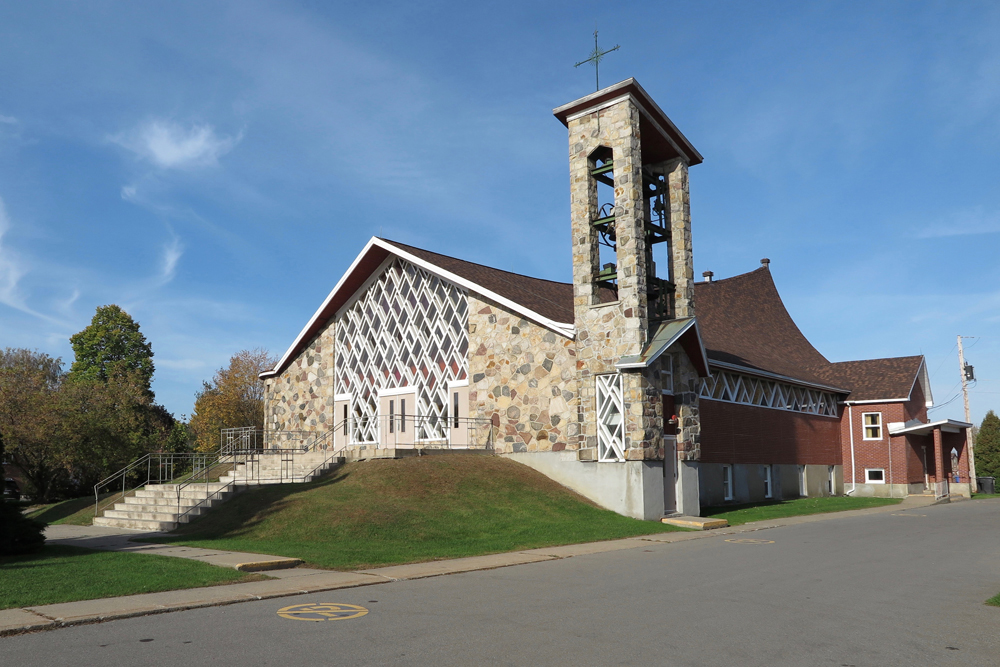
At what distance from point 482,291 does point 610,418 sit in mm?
6863

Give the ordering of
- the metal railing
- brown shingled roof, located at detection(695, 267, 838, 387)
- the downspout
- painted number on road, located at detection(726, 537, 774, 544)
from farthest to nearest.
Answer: the downspout → brown shingled roof, located at detection(695, 267, 838, 387) → the metal railing → painted number on road, located at detection(726, 537, 774, 544)

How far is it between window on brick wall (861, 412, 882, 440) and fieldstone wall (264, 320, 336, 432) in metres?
27.6

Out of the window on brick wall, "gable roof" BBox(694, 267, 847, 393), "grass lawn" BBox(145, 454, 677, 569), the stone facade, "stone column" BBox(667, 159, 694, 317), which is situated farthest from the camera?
the window on brick wall

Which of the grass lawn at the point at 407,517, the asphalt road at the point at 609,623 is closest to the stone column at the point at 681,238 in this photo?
the grass lawn at the point at 407,517

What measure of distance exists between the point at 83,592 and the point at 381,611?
439cm

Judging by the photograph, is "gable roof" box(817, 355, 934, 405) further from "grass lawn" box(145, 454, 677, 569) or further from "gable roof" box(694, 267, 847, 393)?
"grass lawn" box(145, 454, 677, 569)

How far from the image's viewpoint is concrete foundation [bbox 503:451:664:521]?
22.8 metres

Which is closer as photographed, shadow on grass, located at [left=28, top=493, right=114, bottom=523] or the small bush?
the small bush

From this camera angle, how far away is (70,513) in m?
25.7

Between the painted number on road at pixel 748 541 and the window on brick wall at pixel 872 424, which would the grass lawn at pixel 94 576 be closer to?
the painted number on road at pixel 748 541

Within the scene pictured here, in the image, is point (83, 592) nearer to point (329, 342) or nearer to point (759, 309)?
point (329, 342)

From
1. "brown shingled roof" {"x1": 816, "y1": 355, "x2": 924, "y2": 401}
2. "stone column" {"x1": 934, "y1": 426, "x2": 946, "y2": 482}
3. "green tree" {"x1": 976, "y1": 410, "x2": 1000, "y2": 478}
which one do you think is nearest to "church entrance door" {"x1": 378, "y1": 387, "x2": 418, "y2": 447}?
"brown shingled roof" {"x1": 816, "y1": 355, "x2": 924, "y2": 401}

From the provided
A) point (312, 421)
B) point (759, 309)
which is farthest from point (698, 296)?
point (312, 421)

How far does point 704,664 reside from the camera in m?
6.98
